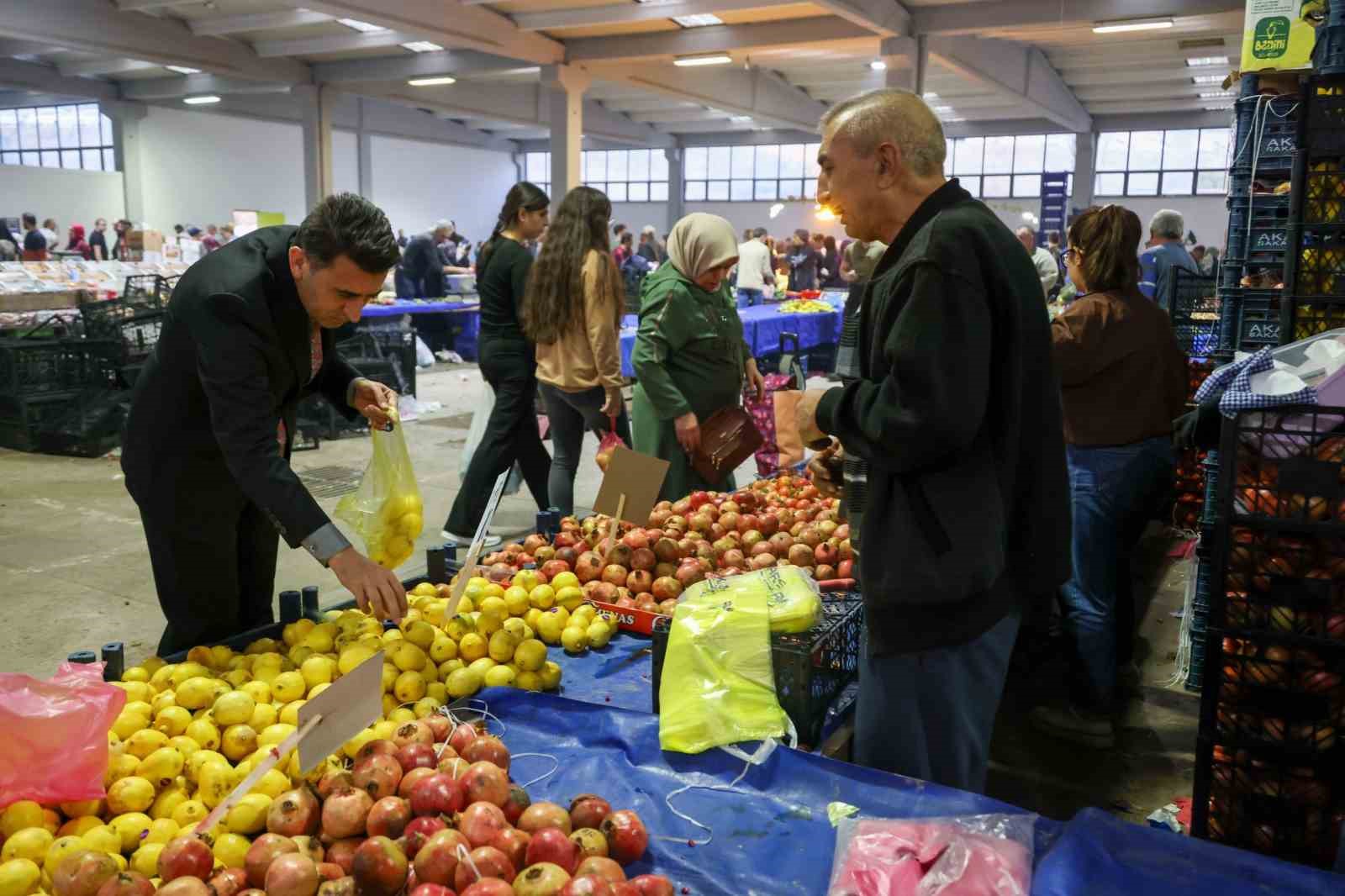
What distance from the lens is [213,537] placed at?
7.73ft

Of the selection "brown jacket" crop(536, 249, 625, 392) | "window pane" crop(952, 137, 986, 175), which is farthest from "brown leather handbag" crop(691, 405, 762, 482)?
"window pane" crop(952, 137, 986, 175)

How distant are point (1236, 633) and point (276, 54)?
15.4 meters

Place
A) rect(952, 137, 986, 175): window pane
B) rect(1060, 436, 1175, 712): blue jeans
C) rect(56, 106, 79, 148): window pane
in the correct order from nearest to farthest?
rect(1060, 436, 1175, 712): blue jeans
rect(56, 106, 79, 148): window pane
rect(952, 137, 986, 175): window pane

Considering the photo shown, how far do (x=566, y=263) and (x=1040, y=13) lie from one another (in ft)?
27.5

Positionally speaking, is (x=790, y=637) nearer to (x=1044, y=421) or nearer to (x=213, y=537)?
(x=1044, y=421)

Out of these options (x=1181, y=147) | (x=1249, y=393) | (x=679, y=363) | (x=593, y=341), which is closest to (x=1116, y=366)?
(x=1249, y=393)

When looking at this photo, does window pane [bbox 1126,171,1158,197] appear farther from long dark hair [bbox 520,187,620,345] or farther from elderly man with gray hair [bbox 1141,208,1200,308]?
long dark hair [bbox 520,187,620,345]

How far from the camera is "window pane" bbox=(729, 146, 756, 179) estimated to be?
28.2 metres

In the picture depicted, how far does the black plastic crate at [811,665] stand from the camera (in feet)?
6.68

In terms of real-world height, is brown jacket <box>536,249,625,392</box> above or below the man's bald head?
below

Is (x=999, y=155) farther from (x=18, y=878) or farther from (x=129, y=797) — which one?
(x=18, y=878)

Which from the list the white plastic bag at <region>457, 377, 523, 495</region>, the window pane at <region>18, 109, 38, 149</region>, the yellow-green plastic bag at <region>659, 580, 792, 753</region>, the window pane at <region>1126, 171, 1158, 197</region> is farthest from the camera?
the window pane at <region>18, 109, 38, 149</region>

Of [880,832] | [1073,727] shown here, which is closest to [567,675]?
[880,832]

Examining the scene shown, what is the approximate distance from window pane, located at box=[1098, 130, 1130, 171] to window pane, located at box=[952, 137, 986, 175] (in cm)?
274
